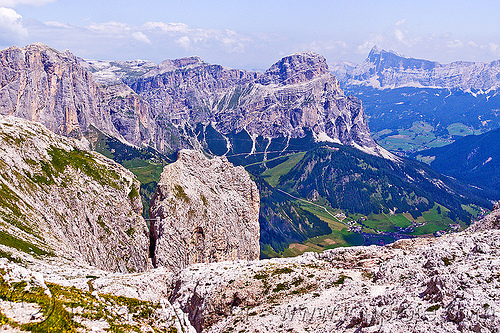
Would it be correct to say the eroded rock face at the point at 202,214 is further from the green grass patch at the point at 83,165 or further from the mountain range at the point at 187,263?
the green grass patch at the point at 83,165

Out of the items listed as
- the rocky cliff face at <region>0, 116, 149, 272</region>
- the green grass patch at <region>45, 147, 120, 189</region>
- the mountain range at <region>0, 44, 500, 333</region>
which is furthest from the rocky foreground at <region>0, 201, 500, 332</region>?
the green grass patch at <region>45, 147, 120, 189</region>

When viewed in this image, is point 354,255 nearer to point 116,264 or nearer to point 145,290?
point 145,290

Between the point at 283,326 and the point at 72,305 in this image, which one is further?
the point at 283,326

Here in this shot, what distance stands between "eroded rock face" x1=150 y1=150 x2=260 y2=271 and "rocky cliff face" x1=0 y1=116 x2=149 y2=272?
8642mm

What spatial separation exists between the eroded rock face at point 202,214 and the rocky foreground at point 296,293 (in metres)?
26.7

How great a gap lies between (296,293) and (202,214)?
58506 millimetres

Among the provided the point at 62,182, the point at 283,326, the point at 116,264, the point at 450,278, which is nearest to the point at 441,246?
the point at 450,278

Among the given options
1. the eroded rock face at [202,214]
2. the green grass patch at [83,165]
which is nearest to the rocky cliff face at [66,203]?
the green grass patch at [83,165]

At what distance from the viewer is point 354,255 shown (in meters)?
83.9

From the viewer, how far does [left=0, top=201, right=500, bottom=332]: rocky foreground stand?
38.7 m

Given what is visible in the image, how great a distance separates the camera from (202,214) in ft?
388

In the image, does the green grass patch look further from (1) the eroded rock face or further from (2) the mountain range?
(1) the eroded rock face

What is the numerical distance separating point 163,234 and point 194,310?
39.9 m

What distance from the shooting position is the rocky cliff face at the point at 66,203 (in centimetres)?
8600
